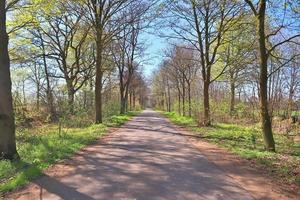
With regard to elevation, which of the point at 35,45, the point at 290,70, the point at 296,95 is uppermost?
the point at 35,45

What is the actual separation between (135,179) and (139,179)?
91 mm

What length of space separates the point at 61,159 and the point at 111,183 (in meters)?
3.74

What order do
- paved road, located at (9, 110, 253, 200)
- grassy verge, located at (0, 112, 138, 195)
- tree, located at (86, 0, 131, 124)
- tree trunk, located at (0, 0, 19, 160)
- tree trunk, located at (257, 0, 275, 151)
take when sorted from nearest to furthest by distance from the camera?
paved road, located at (9, 110, 253, 200) → grassy verge, located at (0, 112, 138, 195) → tree trunk, located at (0, 0, 19, 160) → tree trunk, located at (257, 0, 275, 151) → tree, located at (86, 0, 131, 124)

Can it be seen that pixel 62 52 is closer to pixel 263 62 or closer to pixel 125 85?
pixel 125 85

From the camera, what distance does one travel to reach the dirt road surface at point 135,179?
7277mm

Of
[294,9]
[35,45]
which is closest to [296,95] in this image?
[294,9]

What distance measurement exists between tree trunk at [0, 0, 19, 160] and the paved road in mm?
2047

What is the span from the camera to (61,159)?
11.4 metres

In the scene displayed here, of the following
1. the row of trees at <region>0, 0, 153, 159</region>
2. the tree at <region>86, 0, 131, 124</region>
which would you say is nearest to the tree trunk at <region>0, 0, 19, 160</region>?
the row of trees at <region>0, 0, 153, 159</region>

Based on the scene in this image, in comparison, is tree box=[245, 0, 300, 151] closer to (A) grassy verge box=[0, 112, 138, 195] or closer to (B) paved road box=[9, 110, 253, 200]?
(B) paved road box=[9, 110, 253, 200]

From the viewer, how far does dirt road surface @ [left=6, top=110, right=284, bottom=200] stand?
7.28 meters

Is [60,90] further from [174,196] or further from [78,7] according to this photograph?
[174,196]

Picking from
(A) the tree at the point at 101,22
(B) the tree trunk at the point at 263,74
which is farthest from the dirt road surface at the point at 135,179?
(A) the tree at the point at 101,22

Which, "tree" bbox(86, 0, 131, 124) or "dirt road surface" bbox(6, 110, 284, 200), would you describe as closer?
"dirt road surface" bbox(6, 110, 284, 200)
